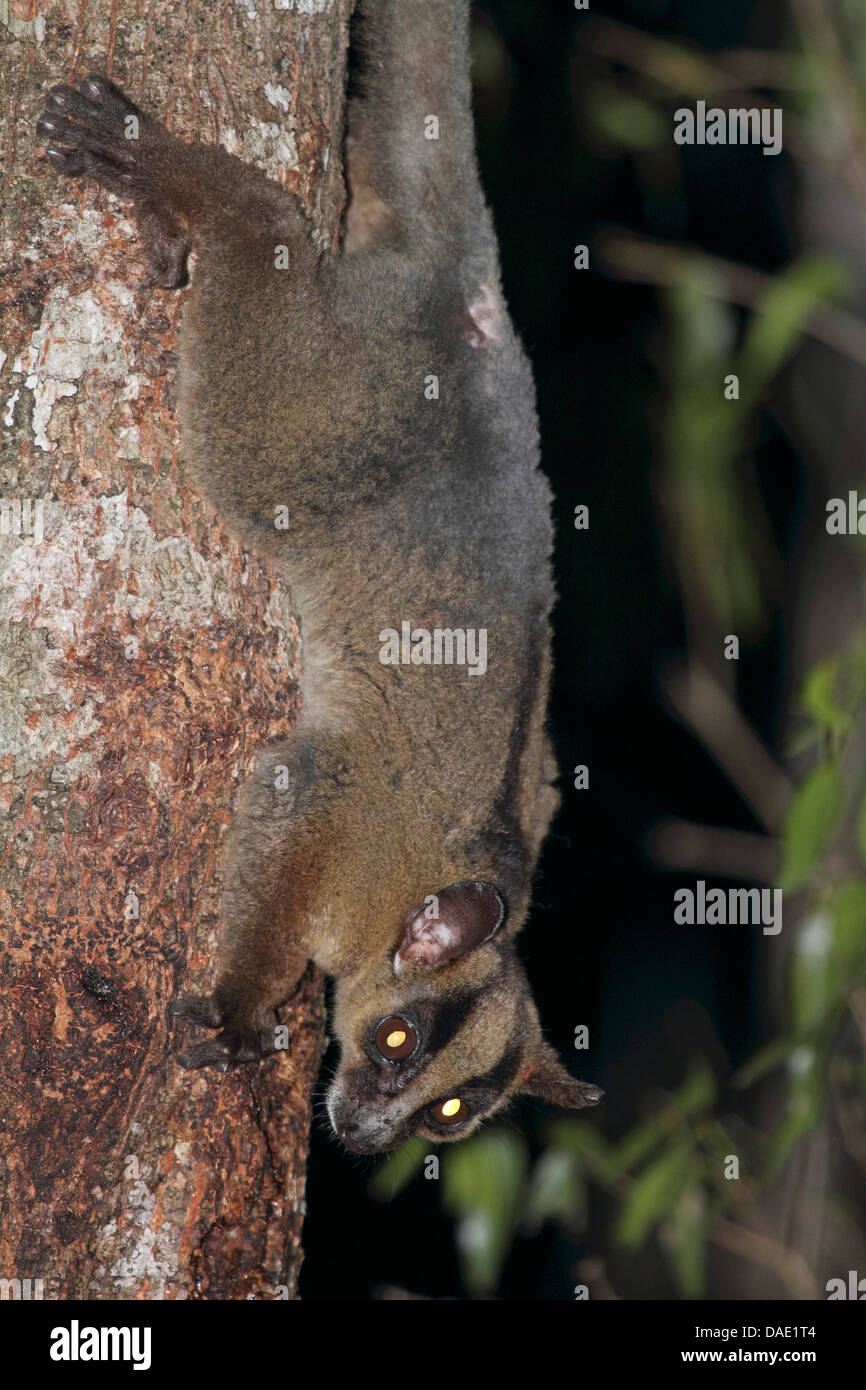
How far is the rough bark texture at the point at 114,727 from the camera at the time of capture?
2.80m

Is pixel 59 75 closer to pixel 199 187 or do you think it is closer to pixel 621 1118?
pixel 199 187

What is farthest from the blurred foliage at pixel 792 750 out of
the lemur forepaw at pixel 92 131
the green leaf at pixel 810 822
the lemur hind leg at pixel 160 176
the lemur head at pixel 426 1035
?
the lemur forepaw at pixel 92 131

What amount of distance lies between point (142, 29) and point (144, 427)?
1.08 m

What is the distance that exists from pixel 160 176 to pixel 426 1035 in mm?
2708

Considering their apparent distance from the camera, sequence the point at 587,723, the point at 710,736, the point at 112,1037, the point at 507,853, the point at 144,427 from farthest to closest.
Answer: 1. the point at 587,723
2. the point at 710,736
3. the point at 507,853
4. the point at 144,427
5. the point at 112,1037

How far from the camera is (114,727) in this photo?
290cm

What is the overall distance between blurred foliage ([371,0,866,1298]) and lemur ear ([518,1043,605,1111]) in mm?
622

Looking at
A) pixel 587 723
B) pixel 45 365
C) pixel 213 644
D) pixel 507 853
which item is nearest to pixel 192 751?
pixel 213 644

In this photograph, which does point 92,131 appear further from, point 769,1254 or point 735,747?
point 769,1254

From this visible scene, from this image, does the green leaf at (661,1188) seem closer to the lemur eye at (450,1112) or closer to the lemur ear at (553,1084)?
the lemur ear at (553,1084)

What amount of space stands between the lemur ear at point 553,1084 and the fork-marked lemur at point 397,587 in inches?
1.3

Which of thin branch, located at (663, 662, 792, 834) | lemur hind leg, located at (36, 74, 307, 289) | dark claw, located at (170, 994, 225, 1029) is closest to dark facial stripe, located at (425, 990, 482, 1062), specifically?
dark claw, located at (170, 994, 225, 1029)

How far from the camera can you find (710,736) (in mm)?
5969

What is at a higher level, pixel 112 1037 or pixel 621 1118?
pixel 112 1037
